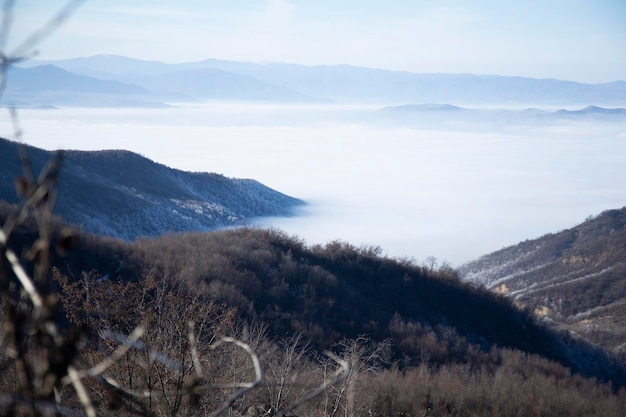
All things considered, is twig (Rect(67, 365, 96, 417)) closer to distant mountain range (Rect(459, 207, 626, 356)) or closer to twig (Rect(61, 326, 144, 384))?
twig (Rect(61, 326, 144, 384))

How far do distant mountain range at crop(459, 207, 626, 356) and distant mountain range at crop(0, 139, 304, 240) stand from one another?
25197mm

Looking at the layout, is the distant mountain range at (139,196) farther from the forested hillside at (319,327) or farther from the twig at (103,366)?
the twig at (103,366)

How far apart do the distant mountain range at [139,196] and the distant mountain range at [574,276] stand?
2520cm

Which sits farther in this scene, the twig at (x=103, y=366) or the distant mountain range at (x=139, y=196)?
the distant mountain range at (x=139, y=196)

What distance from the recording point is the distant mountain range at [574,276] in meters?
47.5

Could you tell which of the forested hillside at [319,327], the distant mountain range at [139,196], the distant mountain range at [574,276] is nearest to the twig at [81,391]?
the forested hillside at [319,327]

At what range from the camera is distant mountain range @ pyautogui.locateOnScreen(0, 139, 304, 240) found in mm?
47875

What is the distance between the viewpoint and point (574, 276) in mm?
61625

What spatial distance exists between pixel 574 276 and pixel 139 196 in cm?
4230

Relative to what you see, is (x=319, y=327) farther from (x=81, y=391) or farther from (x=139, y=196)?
(x=139, y=196)

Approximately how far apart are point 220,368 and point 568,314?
50958 mm

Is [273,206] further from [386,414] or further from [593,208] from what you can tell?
[593,208]

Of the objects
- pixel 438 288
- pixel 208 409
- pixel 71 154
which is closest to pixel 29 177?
pixel 208 409

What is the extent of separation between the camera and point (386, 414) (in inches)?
558
